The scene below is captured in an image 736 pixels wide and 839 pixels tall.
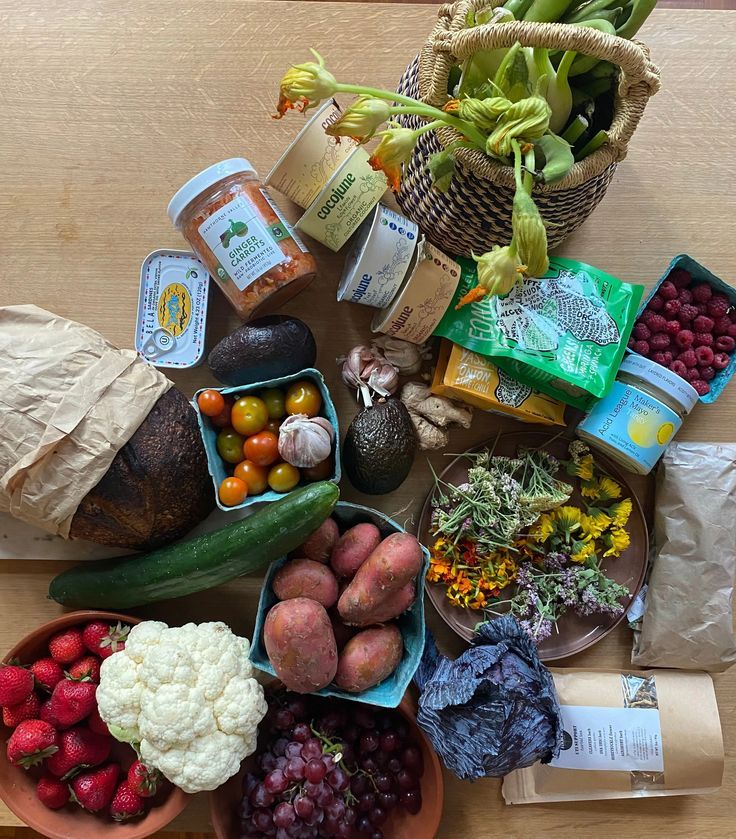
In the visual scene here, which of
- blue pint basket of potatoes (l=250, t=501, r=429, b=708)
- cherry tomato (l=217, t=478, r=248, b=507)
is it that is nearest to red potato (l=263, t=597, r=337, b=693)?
blue pint basket of potatoes (l=250, t=501, r=429, b=708)

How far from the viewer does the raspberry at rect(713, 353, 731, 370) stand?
0.99 m

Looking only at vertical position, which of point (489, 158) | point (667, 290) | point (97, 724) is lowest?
point (97, 724)

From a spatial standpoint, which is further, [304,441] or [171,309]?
[171,309]

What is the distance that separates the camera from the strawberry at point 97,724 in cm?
97

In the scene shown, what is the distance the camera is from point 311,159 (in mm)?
891

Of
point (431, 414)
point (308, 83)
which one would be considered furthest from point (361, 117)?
point (431, 414)

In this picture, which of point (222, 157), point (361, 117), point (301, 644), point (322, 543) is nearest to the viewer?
point (361, 117)

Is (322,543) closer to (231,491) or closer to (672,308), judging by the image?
(231,491)

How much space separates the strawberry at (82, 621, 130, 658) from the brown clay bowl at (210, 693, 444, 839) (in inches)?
10.1

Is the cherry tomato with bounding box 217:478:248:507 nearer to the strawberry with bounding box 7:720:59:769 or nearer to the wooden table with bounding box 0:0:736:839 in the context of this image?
the wooden table with bounding box 0:0:736:839

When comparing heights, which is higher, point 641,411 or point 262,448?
point 641,411

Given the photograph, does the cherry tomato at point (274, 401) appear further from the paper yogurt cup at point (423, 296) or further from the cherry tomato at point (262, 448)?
the paper yogurt cup at point (423, 296)

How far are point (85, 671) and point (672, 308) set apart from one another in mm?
1052

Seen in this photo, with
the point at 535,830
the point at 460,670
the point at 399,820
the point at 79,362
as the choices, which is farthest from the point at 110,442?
the point at 535,830
